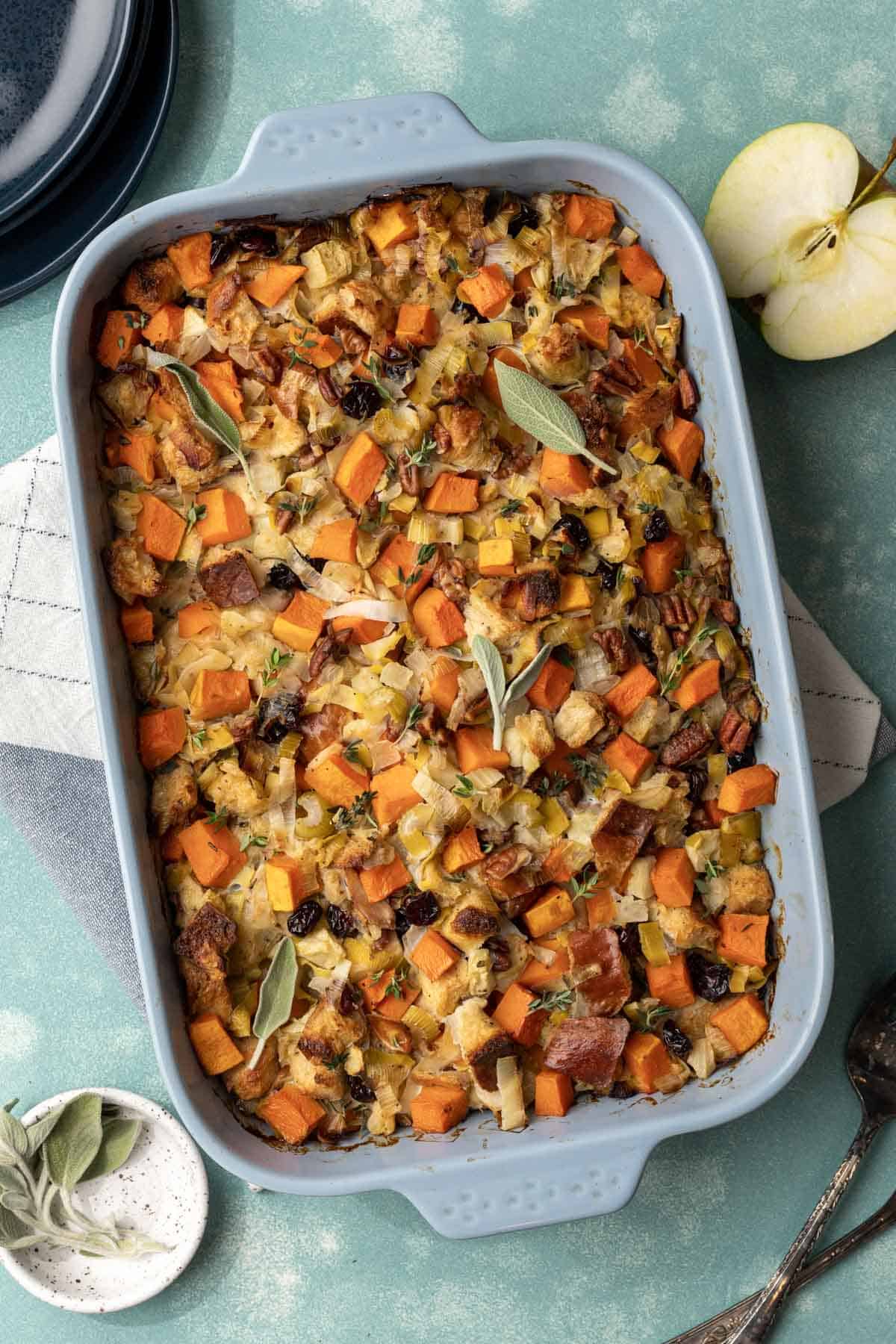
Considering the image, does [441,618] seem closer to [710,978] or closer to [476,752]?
[476,752]

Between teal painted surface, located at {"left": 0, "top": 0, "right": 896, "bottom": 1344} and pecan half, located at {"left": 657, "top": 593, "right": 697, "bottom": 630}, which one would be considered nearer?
pecan half, located at {"left": 657, "top": 593, "right": 697, "bottom": 630}

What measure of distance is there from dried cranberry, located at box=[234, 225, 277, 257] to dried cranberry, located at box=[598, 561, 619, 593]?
83 centimetres

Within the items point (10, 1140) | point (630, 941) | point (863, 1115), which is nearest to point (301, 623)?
point (630, 941)

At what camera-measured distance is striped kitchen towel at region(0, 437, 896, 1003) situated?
7.55ft

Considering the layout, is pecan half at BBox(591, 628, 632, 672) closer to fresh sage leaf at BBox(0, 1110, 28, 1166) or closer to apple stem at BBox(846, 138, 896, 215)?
apple stem at BBox(846, 138, 896, 215)

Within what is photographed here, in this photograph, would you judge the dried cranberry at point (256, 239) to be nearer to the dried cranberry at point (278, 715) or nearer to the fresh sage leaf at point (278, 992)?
the dried cranberry at point (278, 715)

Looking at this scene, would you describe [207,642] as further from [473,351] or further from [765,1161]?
[765,1161]

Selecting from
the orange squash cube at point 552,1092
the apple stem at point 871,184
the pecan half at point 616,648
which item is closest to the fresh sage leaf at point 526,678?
the pecan half at point 616,648

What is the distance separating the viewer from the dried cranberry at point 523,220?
6.84ft

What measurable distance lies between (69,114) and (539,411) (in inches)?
46.0

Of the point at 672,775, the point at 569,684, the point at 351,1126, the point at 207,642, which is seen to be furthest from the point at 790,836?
the point at 207,642

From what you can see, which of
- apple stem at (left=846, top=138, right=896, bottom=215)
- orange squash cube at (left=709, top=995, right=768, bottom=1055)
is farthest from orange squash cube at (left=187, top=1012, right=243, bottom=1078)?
apple stem at (left=846, top=138, right=896, bottom=215)

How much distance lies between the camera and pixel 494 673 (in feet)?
6.36

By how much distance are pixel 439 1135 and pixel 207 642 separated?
0.99 metres
